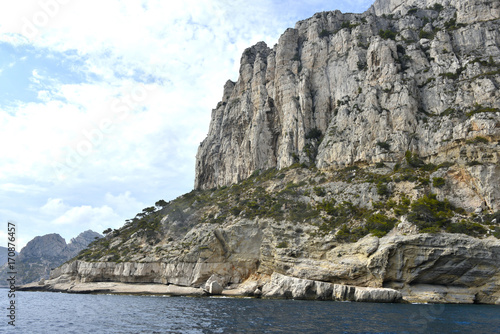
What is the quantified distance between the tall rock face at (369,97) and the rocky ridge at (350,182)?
34 centimetres

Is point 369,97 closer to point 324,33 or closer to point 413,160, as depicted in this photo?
point 413,160

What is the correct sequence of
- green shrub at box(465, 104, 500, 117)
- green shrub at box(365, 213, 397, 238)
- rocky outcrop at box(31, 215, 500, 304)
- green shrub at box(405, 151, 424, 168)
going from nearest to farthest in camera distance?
rocky outcrop at box(31, 215, 500, 304), green shrub at box(365, 213, 397, 238), green shrub at box(465, 104, 500, 117), green shrub at box(405, 151, 424, 168)

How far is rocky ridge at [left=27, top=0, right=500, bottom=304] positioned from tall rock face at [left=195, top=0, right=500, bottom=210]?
13.5 inches

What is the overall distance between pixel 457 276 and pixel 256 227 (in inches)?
1317

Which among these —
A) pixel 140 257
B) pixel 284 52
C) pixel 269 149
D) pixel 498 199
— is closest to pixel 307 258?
pixel 498 199

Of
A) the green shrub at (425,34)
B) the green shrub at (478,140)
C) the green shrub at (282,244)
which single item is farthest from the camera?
the green shrub at (425,34)

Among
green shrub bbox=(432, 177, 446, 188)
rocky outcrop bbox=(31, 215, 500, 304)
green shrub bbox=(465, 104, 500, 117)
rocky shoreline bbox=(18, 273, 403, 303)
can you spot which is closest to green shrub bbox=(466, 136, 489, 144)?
green shrub bbox=(465, 104, 500, 117)

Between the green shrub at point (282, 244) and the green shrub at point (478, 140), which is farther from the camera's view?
the green shrub at point (282, 244)

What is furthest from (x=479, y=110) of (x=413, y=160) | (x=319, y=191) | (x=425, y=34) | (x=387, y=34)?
(x=387, y=34)

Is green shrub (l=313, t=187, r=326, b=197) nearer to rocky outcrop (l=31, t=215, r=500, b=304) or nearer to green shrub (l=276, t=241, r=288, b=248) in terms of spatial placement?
rocky outcrop (l=31, t=215, r=500, b=304)

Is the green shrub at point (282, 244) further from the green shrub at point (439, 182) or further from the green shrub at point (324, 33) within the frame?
the green shrub at point (324, 33)

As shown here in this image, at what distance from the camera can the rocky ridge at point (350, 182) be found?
45.8 meters

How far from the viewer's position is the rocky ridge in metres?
45.8

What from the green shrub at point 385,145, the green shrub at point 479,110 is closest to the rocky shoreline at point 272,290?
the green shrub at point 385,145
